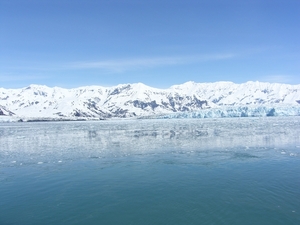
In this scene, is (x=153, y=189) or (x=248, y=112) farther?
(x=248, y=112)

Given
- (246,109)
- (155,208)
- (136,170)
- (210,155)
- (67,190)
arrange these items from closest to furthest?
(155,208), (67,190), (136,170), (210,155), (246,109)

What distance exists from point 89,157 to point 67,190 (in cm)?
908

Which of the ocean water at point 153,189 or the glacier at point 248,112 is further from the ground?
the glacier at point 248,112

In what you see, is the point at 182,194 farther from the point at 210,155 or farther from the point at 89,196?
the point at 210,155

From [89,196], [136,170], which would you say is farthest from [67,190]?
[136,170]

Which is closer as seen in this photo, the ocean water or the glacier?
the ocean water

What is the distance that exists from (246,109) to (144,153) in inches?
4316

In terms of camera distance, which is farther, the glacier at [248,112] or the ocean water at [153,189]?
the glacier at [248,112]

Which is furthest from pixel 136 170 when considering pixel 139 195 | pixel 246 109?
pixel 246 109

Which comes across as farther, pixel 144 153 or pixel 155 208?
pixel 144 153

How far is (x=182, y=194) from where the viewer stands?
1301cm

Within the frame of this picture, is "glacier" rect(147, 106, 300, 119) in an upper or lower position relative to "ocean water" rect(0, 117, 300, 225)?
upper

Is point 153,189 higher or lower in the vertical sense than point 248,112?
lower

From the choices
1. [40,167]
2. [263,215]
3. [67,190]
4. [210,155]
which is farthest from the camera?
[210,155]
